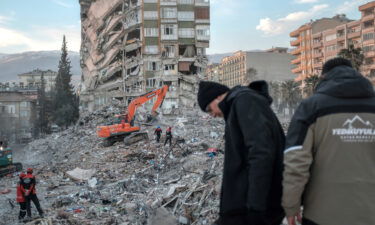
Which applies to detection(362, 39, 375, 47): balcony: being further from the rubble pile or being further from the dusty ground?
the dusty ground

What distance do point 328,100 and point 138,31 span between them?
51022mm

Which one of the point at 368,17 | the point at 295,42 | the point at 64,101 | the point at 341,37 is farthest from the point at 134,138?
the point at 295,42

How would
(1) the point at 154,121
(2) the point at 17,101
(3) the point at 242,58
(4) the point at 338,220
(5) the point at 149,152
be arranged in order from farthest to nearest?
(3) the point at 242,58 → (2) the point at 17,101 → (1) the point at 154,121 → (5) the point at 149,152 → (4) the point at 338,220

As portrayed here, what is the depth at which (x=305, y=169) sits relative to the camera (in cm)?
252

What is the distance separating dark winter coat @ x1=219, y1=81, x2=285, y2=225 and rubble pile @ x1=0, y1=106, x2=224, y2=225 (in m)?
4.86

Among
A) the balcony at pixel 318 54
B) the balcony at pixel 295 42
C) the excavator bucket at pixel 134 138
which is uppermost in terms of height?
the balcony at pixel 295 42

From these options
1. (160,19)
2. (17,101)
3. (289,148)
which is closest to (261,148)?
(289,148)

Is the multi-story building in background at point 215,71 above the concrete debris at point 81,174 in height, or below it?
above

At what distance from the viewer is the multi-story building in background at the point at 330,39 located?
59.1m

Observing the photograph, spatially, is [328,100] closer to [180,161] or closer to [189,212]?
[189,212]

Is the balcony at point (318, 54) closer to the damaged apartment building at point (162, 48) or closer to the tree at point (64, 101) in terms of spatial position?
the damaged apartment building at point (162, 48)

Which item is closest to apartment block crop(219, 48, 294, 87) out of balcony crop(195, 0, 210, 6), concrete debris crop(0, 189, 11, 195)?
balcony crop(195, 0, 210, 6)

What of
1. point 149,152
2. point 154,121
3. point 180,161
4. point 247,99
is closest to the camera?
point 247,99

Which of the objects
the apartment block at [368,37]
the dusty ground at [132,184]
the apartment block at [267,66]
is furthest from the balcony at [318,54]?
the dusty ground at [132,184]
